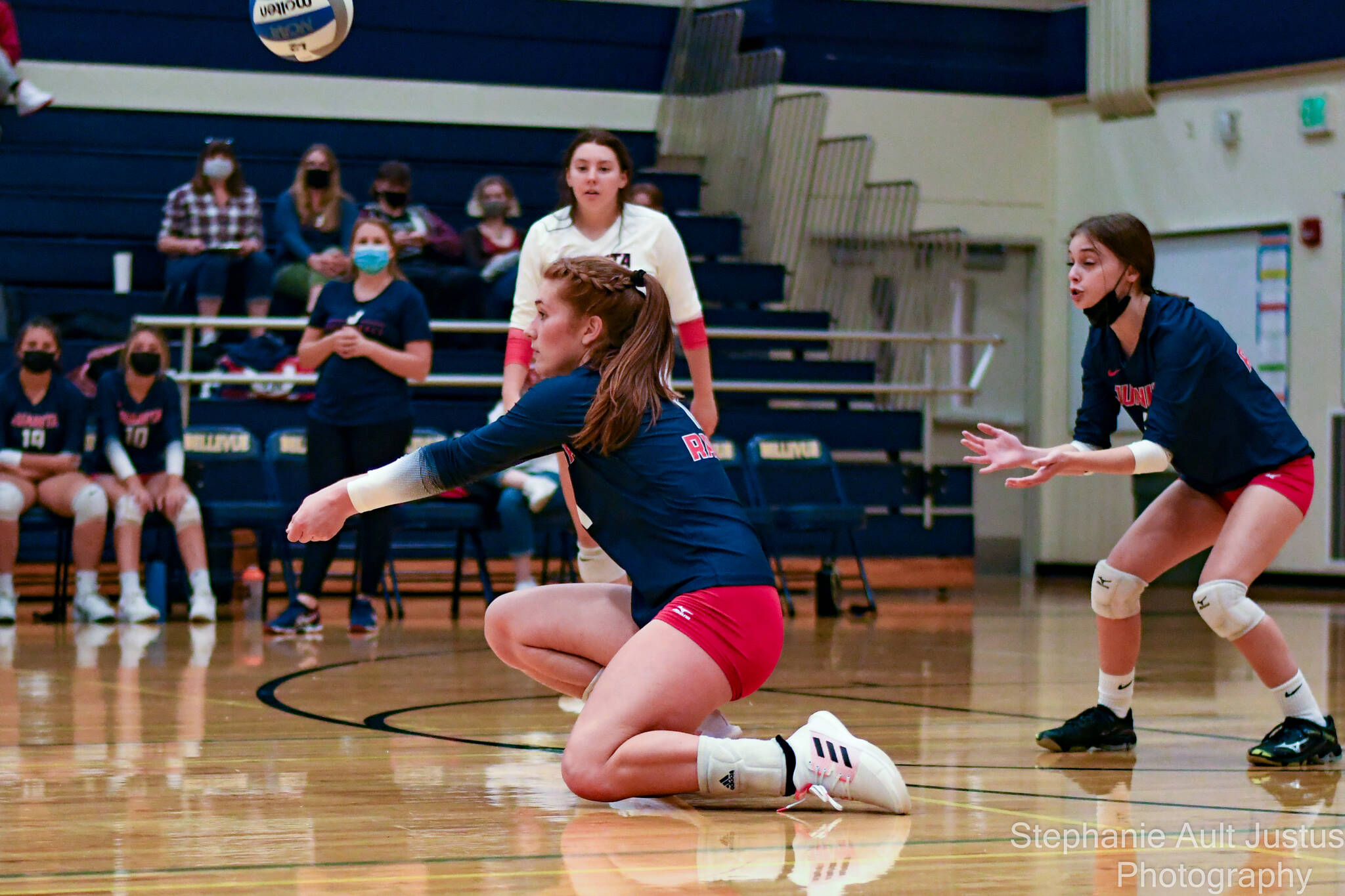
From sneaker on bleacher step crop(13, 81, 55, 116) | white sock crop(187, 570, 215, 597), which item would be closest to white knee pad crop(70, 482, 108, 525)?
Answer: white sock crop(187, 570, 215, 597)

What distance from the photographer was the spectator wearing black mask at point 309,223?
9820 mm

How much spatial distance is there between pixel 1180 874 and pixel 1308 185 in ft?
31.8

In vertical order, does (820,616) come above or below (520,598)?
below

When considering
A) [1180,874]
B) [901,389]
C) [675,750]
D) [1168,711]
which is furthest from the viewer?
[901,389]

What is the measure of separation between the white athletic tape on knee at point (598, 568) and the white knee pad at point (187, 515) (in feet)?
12.1

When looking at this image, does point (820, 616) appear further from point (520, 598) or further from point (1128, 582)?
point (520, 598)

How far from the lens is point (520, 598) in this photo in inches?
142

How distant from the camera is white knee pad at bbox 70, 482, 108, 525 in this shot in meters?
7.83

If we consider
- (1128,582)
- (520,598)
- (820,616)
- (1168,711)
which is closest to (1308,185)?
(820,616)

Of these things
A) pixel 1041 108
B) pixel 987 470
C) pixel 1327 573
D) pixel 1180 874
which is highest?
pixel 1041 108

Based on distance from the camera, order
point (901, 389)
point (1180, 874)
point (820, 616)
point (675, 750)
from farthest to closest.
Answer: point (901, 389) < point (820, 616) < point (675, 750) < point (1180, 874)

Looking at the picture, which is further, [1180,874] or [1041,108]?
[1041,108]

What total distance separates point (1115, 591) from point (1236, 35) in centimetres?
866

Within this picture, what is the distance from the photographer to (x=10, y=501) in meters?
7.84
